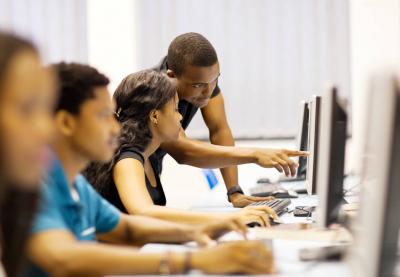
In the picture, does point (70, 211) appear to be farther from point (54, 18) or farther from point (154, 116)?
point (54, 18)

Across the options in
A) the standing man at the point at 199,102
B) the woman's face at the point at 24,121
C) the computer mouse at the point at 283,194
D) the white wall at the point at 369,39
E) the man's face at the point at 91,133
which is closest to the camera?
the woman's face at the point at 24,121

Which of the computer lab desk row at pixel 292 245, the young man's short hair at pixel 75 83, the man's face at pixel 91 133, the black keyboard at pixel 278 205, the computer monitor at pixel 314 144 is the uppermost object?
the young man's short hair at pixel 75 83

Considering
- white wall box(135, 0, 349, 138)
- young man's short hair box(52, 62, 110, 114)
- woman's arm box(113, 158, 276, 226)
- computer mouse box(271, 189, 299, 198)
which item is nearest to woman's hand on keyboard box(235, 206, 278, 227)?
woman's arm box(113, 158, 276, 226)

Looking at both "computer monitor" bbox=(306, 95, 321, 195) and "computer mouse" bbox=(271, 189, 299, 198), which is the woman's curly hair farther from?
"computer mouse" bbox=(271, 189, 299, 198)

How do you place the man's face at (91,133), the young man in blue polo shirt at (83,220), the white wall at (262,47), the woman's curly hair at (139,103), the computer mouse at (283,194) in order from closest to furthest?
the young man in blue polo shirt at (83,220) → the man's face at (91,133) → the woman's curly hair at (139,103) → the computer mouse at (283,194) → the white wall at (262,47)

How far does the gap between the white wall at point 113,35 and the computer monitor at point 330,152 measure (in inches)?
109

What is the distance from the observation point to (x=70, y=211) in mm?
1400

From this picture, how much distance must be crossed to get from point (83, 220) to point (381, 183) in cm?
72

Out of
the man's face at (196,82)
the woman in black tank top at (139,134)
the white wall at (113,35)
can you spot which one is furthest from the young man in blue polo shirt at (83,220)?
the white wall at (113,35)

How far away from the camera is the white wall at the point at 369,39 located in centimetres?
418

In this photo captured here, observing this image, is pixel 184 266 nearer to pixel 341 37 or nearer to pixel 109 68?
pixel 109 68

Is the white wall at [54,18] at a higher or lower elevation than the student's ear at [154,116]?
higher

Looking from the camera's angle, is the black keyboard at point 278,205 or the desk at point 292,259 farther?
the black keyboard at point 278,205

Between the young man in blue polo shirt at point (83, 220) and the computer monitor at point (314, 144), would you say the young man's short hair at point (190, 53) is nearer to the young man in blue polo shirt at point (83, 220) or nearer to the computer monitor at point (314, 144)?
the computer monitor at point (314, 144)
